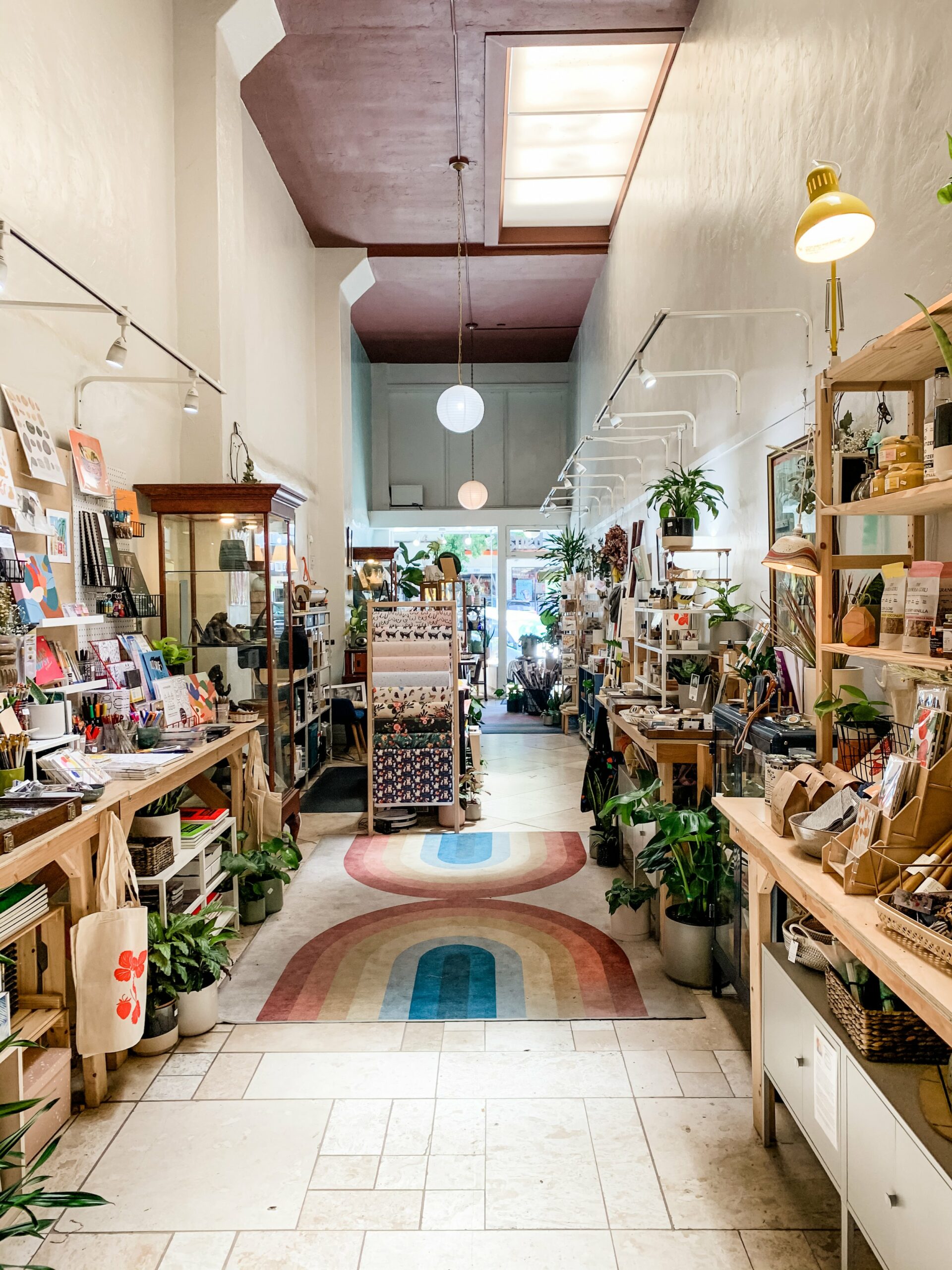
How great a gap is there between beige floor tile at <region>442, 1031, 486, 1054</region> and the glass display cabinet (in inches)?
90.1

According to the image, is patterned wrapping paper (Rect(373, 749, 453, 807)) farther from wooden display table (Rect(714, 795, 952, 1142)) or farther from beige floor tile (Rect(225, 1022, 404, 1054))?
wooden display table (Rect(714, 795, 952, 1142))

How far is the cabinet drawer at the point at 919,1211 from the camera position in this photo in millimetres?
1486

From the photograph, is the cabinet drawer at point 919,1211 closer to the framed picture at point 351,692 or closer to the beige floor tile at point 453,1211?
the beige floor tile at point 453,1211

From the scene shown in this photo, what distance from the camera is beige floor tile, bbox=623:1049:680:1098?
276 centimetres

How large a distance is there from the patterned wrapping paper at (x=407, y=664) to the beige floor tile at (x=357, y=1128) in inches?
129

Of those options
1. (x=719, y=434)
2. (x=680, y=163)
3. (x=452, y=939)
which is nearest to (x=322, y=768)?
(x=452, y=939)

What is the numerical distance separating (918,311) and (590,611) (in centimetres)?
692

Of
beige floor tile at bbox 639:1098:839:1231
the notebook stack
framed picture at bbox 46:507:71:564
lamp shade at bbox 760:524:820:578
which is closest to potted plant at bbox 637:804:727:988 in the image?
beige floor tile at bbox 639:1098:839:1231

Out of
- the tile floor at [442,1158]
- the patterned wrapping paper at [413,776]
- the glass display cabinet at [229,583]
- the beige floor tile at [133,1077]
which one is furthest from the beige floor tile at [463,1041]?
the patterned wrapping paper at [413,776]

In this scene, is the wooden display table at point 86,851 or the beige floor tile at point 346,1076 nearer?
the wooden display table at point 86,851

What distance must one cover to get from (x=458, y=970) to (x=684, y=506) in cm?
267

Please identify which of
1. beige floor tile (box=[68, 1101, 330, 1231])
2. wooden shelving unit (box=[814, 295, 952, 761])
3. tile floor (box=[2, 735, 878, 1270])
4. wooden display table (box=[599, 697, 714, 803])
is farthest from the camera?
wooden display table (box=[599, 697, 714, 803])

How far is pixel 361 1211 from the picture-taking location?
2232mm

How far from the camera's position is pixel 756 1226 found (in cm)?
215
